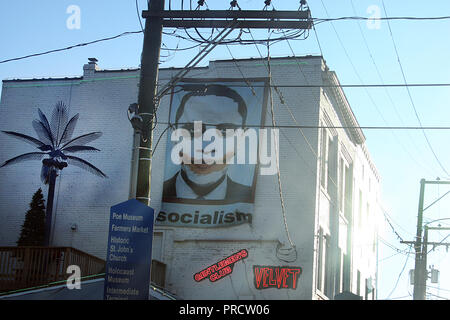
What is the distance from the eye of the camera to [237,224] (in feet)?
88.9

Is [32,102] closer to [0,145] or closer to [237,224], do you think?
[0,145]

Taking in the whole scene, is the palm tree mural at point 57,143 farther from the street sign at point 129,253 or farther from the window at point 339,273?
the street sign at point 129,253

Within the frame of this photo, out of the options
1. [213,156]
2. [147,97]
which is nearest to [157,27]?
[147,97]

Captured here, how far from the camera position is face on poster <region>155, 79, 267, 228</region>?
27406mm

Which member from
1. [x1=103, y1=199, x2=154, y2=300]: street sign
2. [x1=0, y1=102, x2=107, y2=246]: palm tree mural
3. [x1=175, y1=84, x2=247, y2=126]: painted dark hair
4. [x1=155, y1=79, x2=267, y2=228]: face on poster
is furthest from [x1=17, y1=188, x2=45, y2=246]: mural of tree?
[x1=103, y1=199, x2=154, y2=300]: street sign

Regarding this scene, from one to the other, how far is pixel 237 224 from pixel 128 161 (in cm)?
528

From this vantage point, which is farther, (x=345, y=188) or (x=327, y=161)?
(x=345, y=188)

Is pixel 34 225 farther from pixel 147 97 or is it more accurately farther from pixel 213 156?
pixel 147 97

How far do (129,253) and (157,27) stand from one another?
4747 mm

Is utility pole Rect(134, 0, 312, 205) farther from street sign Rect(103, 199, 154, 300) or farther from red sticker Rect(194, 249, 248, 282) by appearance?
red sticker Rect(194, 249, 248, 282)

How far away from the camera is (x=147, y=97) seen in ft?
48.7

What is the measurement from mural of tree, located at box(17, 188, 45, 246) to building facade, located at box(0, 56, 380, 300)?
0.95 metres
